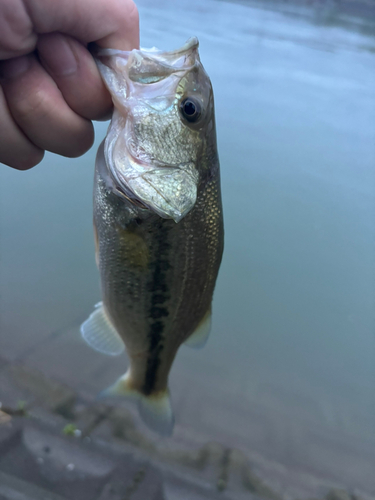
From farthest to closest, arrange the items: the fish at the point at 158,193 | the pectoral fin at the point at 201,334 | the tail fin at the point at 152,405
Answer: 1. the tail fin at the point at 152,405
2. the pectoral fin at the point at 201,334
3. the fish at the point at 158,193

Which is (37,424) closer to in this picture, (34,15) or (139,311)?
(139,311)

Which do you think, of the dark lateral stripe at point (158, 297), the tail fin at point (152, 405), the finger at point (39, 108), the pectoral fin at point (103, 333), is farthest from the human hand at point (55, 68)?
the tail fin at point (152, 405)

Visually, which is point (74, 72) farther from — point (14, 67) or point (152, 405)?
point (152, 405)

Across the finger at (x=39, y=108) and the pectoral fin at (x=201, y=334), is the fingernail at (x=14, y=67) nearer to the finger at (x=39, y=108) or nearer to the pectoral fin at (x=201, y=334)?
the finger at (x=39, y=108)

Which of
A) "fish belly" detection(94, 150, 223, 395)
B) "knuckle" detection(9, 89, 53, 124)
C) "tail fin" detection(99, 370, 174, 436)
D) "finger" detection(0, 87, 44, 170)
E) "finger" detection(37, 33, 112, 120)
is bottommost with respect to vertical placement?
"tail fin" detection(99, 370, 174, 436)

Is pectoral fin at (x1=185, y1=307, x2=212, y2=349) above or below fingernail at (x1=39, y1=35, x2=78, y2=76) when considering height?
below

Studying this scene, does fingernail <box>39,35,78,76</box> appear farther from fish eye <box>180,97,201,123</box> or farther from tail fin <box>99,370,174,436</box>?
tail fin <box>99,370,174,436</box>

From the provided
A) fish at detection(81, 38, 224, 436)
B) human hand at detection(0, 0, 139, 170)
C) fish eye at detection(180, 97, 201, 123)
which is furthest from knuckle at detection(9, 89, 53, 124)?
fish eye at detection(180, 97, 201, 123)
